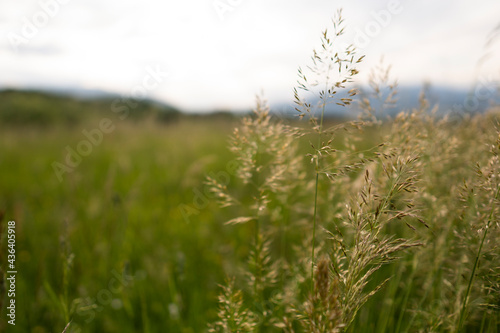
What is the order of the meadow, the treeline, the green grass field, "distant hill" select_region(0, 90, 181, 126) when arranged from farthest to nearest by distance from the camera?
"distant hill" select_region(0, 90, 181, 126) → the treeline → the green grass field → the meadow

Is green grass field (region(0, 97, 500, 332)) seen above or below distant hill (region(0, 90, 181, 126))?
below

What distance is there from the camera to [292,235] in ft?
10.3

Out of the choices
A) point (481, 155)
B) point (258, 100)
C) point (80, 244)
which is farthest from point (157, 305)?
point (481, 155)

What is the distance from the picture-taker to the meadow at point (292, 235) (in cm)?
102

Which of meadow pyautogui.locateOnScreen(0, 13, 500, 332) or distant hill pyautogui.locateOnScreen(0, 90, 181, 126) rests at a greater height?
distant hill pyautogui.locateOnScreen(0, 90, 181, 126)

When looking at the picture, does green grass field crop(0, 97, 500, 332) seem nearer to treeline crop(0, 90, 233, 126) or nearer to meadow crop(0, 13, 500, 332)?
meadow crop(0, 13, 500, 332)

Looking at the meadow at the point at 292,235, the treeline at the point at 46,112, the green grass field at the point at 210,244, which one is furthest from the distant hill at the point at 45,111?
the meadow at the point at 292,235

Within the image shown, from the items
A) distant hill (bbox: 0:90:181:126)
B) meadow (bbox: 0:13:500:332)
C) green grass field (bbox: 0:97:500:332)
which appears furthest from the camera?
distant hill (bbox: 0:90:181:126)

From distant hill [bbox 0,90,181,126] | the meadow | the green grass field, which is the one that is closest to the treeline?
distant hill [bbox 0,90,181,126]

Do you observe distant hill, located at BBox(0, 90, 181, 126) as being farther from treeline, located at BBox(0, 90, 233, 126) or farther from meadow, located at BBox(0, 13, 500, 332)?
meadow, located at BBox(0, 13, 500, 332)

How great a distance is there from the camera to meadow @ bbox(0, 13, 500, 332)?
1.02 m

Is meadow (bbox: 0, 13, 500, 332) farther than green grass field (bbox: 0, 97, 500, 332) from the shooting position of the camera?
No

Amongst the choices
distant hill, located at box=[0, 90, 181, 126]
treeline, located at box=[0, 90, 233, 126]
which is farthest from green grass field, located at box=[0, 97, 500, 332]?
distant hill, located at box=[0, 90, 181, 126]

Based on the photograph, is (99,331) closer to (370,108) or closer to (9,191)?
(370,108)
